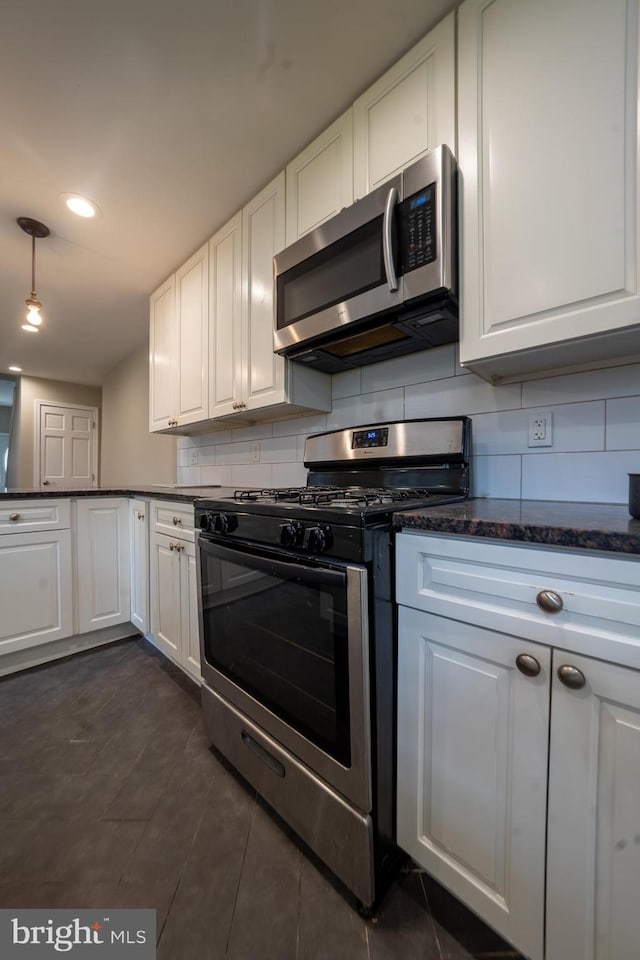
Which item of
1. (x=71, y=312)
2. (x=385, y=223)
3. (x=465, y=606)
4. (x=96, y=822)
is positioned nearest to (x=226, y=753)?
(x=96, y=822)

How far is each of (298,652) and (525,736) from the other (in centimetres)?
55

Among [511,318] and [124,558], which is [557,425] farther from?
[124,558]

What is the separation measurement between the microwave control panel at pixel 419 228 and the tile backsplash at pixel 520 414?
1.36 ft

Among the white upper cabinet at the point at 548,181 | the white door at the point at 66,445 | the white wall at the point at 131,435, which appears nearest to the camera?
the white upper cabinet at the point at 548,181

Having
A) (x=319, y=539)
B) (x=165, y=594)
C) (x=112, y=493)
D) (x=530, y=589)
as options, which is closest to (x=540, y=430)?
(x=530, y=589)

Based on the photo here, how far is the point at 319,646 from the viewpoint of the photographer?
36.8 inches

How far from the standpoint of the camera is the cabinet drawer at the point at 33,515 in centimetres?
192

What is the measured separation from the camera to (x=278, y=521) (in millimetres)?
999

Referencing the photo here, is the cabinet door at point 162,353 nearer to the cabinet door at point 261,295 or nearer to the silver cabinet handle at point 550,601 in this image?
the cabinet door at point 261,295

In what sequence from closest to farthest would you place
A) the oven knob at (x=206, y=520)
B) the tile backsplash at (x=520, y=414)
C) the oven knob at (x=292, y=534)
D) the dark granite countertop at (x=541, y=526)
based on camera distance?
the dark granite countertop at (x=541, y=526) < the oven knob at (x=292, y=534) < the tile backsplash at (x=520, y=414) < the oven knob at (x=206, y=520)

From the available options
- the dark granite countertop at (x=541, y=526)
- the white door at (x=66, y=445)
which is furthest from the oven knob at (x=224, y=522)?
the white door at (x=66, y=445)

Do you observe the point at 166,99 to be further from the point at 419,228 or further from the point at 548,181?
the point at 548,181

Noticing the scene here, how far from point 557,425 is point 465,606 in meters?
0.75

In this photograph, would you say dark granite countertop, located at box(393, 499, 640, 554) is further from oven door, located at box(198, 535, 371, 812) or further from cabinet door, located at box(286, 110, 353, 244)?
cabinet door, located at box(286, 110, 353, 244)
